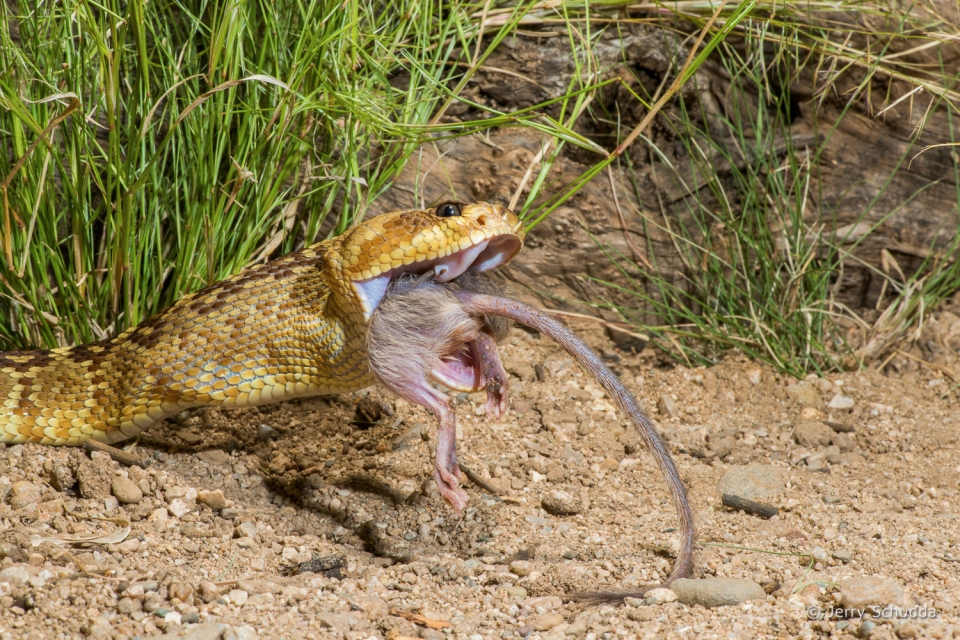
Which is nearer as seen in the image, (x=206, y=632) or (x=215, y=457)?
(x=206, y=632)

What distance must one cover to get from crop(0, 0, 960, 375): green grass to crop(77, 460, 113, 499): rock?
1.77ft

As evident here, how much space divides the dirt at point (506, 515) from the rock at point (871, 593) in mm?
34

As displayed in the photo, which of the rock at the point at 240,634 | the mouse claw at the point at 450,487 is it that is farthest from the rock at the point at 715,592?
the rock at the point at 240,634

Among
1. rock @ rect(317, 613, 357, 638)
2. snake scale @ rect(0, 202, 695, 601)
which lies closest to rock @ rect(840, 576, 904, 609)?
snake scale @ rect(0, 202, 695, 601)

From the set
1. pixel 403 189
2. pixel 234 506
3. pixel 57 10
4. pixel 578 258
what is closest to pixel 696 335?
pixel 578 258

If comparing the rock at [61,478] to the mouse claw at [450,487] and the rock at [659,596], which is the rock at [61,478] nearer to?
the mouse claw at [450,487]

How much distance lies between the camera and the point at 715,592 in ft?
6.68

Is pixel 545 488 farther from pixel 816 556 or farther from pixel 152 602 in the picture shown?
pixel 152 602

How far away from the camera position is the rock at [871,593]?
6.34ft

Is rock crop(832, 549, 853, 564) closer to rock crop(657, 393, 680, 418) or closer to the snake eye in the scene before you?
rock crop(657, 393, 680, 418)

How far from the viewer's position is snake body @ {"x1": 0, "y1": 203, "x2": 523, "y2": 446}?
230cm

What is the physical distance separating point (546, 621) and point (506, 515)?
662 mm

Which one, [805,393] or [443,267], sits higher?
[443,267]

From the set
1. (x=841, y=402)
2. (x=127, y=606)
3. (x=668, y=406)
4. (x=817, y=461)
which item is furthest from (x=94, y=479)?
(x=841, y=402)
